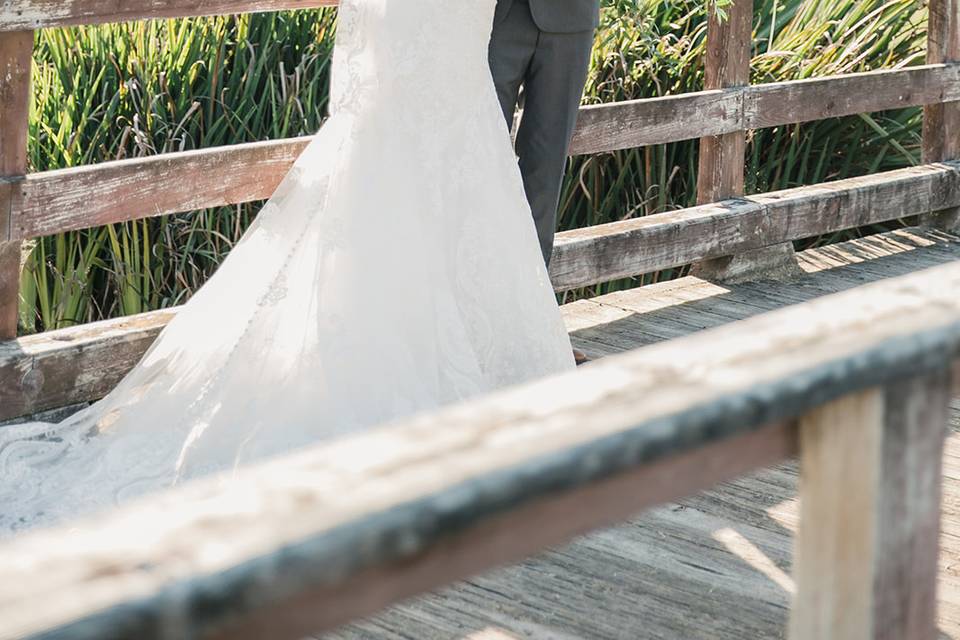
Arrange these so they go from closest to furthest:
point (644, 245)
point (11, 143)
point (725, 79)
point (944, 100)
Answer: point (11, 143), point (644, 245), point (725, 79), point (944, 100)

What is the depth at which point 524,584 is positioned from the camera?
8.41ft

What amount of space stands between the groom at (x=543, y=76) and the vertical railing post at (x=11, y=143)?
116 centimetres

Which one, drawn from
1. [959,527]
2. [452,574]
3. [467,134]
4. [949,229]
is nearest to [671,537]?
[959,527]

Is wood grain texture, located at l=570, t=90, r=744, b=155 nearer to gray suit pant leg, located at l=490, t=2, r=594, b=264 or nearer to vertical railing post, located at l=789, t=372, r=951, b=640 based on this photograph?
gray suit pant leg, located at l=490, t=2, r=594, b=264

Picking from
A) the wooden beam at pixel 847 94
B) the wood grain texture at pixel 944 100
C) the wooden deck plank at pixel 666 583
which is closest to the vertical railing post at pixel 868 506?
the wooden deck plank at pixel 666 583

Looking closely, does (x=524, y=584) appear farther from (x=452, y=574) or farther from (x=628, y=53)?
(x=628, y=53)

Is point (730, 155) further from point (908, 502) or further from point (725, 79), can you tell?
point (908, 502)

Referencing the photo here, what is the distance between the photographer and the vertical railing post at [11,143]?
3.04 metres

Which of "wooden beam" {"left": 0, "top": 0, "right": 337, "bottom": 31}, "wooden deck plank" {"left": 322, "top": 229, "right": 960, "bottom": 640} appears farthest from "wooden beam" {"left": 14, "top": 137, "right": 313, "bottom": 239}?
"wooden deck plank" {"left": 322, "top": 229, "right": 960, "bottom": 640}

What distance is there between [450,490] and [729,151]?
4197 mm

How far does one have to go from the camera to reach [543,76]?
11.9ft

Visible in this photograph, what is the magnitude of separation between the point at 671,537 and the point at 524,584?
392 millimetres

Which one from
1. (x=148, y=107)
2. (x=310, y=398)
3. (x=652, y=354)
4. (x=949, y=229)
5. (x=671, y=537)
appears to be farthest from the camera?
(x=949, y=229)

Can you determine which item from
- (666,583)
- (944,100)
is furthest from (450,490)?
(944,100)
